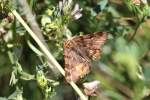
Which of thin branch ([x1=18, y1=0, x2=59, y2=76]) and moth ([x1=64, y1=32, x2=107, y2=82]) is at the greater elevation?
thin branch ([x1=18, y1=0, x2=59, y2=76])

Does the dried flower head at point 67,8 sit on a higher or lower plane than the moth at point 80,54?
higher

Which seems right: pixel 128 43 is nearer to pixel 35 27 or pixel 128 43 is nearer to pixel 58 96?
pixel 58 96

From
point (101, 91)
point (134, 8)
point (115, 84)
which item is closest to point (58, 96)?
point (101, 91)

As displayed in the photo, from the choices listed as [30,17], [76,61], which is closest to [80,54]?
[76,61]

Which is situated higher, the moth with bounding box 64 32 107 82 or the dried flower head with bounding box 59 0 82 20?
the dried flower head with bounding box 59 0 82 20
